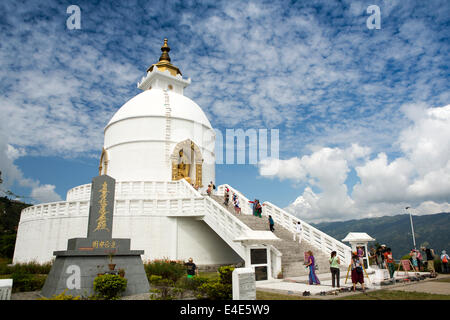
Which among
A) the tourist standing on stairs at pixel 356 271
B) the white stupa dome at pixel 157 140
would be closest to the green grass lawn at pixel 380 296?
the tourist standing on stairs at pixel 356 271

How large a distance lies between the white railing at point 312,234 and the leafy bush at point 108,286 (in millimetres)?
10109

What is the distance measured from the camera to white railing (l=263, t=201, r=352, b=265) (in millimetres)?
15156

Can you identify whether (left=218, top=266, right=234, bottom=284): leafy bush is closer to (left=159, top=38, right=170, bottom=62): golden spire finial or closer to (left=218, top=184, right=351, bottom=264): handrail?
(left=218, top=184, right=351, bottom=264): handrail

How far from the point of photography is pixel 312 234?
1695cm

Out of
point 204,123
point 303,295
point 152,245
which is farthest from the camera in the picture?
point 204,123

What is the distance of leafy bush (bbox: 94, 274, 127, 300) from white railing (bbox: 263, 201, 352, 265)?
1011 cm

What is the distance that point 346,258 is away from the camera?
586 inches

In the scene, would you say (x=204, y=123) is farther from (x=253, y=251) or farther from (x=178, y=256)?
(x=253, y=251)

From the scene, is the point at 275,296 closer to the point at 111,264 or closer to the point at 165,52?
the point at 111,264

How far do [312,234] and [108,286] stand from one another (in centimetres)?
1114

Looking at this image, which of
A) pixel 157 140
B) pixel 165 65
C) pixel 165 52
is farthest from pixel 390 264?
pixel 165 52

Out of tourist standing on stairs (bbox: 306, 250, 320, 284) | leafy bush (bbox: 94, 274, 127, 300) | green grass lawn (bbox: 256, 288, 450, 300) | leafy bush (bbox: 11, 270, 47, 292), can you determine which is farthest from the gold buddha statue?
green grass lawn (bbox: 256, 288, 450, 300)
